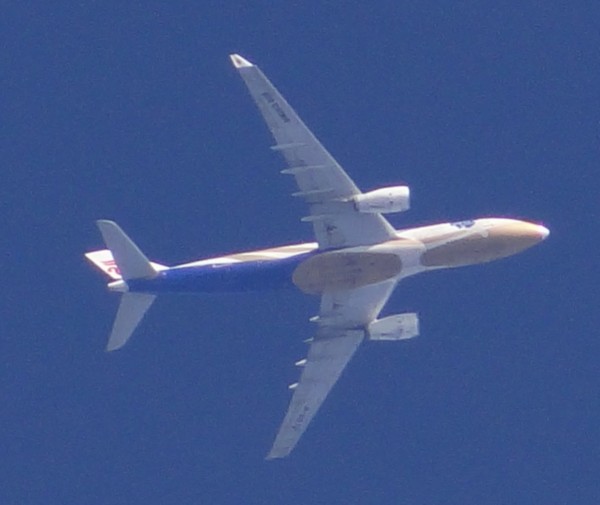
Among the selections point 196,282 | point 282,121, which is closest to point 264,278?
point 196,282

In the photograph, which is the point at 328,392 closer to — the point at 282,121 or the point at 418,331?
the point at 418,331

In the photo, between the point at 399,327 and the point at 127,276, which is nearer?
the point at 127,276

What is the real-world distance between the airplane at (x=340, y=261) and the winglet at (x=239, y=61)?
990cm

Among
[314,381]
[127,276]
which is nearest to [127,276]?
[127,276]

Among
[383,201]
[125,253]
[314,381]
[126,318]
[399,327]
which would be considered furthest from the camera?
[314,381]

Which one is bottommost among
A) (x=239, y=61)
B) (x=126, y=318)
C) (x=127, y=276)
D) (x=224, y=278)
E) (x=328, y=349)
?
(x=328, y=349)

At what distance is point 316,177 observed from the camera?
15450 centimetres

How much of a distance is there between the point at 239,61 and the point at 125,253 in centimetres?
1947

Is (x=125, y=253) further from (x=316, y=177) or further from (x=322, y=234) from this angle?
(x=316, y=177)

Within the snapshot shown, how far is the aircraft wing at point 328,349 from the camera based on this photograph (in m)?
164

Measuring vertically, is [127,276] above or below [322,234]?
below

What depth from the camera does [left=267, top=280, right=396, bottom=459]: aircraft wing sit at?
164m

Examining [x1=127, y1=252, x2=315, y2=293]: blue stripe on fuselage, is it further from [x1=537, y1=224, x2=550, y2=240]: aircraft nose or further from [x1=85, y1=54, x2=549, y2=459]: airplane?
[x1=537, y1=224, x2=550, y2=240]: aircraft nose

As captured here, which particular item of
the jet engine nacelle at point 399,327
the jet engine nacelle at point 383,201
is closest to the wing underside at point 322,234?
the jet engine nacelle at point 383,201
